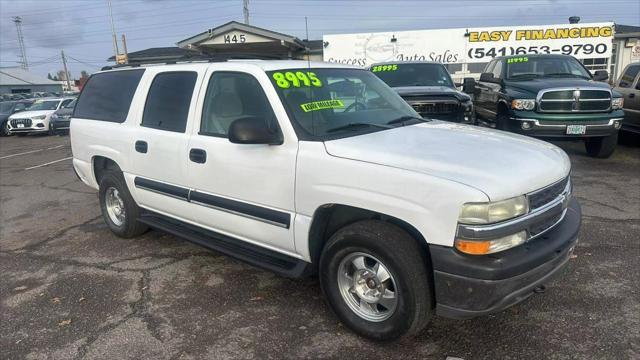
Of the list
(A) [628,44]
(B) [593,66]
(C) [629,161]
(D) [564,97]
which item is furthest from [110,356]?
(A) [628,44]

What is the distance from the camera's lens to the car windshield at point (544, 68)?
30.6 feet

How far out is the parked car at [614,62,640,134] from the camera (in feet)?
31.1

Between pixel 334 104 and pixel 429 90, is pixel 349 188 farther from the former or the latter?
pixel 429 90

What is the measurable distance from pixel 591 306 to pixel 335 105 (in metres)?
2.41

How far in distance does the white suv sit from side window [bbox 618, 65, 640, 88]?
8107mm

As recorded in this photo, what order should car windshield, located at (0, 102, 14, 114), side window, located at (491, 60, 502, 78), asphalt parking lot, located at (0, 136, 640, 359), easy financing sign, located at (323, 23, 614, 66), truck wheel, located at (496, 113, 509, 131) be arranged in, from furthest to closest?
car windshield, located at (0, 102, 14, 114)
easy financing sign, located at (323, 23, 614, 66)
side window, located at (491, 60, 502, 78)
truck wheel, located at (496, 113, 509, 131)
asphalt parking lot, located at (0, 136, 640, 359)

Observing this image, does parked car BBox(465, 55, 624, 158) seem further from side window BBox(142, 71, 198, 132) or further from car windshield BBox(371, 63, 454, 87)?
side window BBox(142, 71, 198, 132)

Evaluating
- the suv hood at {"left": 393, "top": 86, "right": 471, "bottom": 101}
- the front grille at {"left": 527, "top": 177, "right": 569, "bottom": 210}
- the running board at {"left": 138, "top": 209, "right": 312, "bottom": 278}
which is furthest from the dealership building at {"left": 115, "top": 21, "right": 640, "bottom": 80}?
the front grille at {"left": 527, "top": 177, "right": 569, "bottom": 210}

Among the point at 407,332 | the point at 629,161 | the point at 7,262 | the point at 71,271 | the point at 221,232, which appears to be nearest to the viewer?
the point at 407,332

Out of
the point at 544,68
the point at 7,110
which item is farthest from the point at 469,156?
the point at 7,110

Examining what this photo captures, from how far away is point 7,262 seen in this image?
4957 millimetres

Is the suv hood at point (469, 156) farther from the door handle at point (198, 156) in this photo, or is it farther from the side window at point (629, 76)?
the side window at point (629, 76)

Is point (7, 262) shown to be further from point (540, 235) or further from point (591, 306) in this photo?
point (591, 306)

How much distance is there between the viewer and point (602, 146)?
895cm
